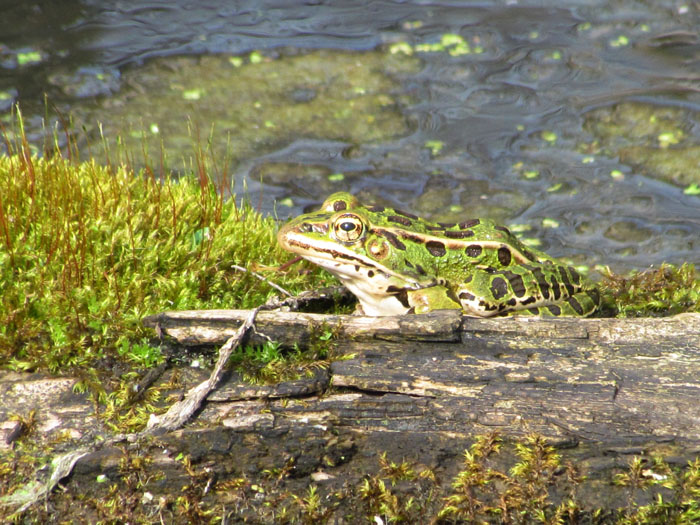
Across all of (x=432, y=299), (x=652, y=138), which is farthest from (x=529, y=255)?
(x=652, y=138)

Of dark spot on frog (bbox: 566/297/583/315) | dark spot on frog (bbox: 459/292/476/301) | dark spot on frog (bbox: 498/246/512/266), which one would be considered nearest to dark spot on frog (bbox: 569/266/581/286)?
dark spot on frog (bbox: 566/297/583/315)

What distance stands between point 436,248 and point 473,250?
0.25 meters

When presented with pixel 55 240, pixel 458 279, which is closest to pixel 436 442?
pixel 458 279

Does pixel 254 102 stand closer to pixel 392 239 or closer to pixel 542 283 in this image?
pixel 392 239

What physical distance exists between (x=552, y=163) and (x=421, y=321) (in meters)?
4.39

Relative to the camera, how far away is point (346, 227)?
4.32 metres

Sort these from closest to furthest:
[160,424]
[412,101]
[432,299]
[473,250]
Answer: [160,424]
[432,299]
[473,250]
[412,101]

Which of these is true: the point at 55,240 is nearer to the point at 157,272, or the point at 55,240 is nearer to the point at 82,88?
the point at 157,272

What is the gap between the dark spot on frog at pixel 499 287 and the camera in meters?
4.28

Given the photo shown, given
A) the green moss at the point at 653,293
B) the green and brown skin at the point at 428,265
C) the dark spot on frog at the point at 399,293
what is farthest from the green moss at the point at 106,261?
the green moss at the point at 653,293

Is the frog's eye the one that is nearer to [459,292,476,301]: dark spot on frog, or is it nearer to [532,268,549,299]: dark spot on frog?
[459,292,476,301]: dark spot on frog

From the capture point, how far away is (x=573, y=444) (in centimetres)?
312

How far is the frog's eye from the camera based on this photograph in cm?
431

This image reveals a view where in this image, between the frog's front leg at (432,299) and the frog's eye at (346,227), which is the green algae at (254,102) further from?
the frog's front leg at (432,299)
